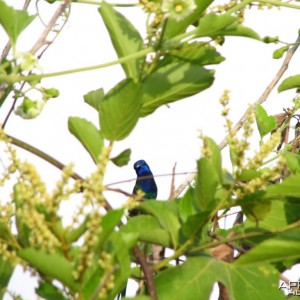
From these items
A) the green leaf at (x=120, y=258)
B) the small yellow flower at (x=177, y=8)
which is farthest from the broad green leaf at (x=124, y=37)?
the green leaf at (x=120, y=258)

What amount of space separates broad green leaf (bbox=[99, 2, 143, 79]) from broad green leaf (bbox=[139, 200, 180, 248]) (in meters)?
0.25

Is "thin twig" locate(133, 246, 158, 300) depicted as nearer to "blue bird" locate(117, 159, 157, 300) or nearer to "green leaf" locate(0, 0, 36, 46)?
"green leaf" locate(0, 0, 36, 46)

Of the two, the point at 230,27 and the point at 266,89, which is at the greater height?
the point at 266,89

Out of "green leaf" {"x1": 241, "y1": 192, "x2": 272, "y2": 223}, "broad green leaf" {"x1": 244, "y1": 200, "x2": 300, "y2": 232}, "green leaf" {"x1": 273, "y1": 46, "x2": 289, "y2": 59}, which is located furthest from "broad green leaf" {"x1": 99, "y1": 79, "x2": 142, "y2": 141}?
"green leaf" {"x1": 273, "y1": 46, "x2": 289, "y2": 59}

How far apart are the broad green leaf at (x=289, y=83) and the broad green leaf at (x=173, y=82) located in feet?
1.96

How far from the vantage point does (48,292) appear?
1.36 meters

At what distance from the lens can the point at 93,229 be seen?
1.10 m

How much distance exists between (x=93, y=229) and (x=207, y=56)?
57 cm

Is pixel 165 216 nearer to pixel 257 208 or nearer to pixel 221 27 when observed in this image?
pixel 257 208

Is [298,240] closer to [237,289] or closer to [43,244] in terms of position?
[237,289]

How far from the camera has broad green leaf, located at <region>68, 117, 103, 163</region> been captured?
1475mm

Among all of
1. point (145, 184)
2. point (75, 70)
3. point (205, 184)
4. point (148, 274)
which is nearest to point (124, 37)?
point (75, 70)

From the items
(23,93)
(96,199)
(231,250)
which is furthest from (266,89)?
(96,199)

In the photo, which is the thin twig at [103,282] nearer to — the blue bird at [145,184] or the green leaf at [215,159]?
the green leaf at [215,159]
